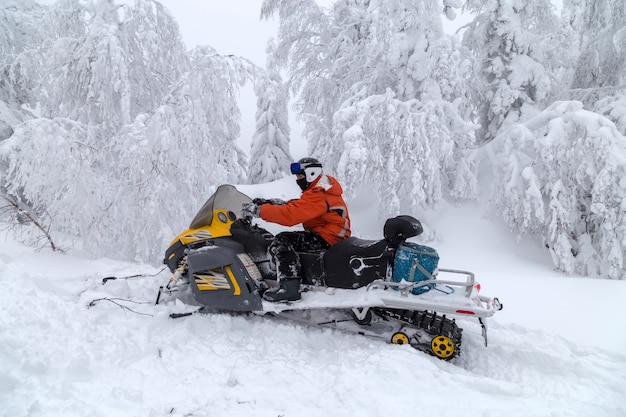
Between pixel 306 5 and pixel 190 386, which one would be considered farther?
pixel 306 5

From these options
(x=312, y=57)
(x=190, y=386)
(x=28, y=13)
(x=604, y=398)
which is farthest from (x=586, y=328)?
(x=28, y=13)

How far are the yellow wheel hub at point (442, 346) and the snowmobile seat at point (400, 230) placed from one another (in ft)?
2.98

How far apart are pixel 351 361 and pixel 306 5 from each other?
1282cm

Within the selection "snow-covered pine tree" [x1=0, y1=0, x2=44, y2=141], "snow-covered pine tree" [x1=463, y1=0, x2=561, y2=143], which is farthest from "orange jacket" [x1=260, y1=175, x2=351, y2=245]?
"snow-covered pine tree" [x1=0, y1=0, x2=44, y2=141]

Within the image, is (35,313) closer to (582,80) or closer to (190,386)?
(190,386)

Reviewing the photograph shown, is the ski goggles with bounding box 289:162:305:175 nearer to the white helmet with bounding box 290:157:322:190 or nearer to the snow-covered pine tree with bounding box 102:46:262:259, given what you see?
the white helmet with bounding box 290:157:322:190

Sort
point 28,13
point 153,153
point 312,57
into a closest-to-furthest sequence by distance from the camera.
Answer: point 153,153 < point 28,13 < point 312,57

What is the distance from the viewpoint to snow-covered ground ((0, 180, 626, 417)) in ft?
8.16

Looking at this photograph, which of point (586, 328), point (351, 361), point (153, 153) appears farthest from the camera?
point (153, 153)

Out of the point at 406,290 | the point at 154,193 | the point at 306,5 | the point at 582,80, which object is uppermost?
the point at 306,5

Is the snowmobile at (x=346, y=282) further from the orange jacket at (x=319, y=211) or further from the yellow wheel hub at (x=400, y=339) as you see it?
the orange jacket at (x=319, y=211)

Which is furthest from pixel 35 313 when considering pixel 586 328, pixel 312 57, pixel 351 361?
pixel 312 57

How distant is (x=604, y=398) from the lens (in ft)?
9.00

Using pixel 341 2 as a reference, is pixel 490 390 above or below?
below
